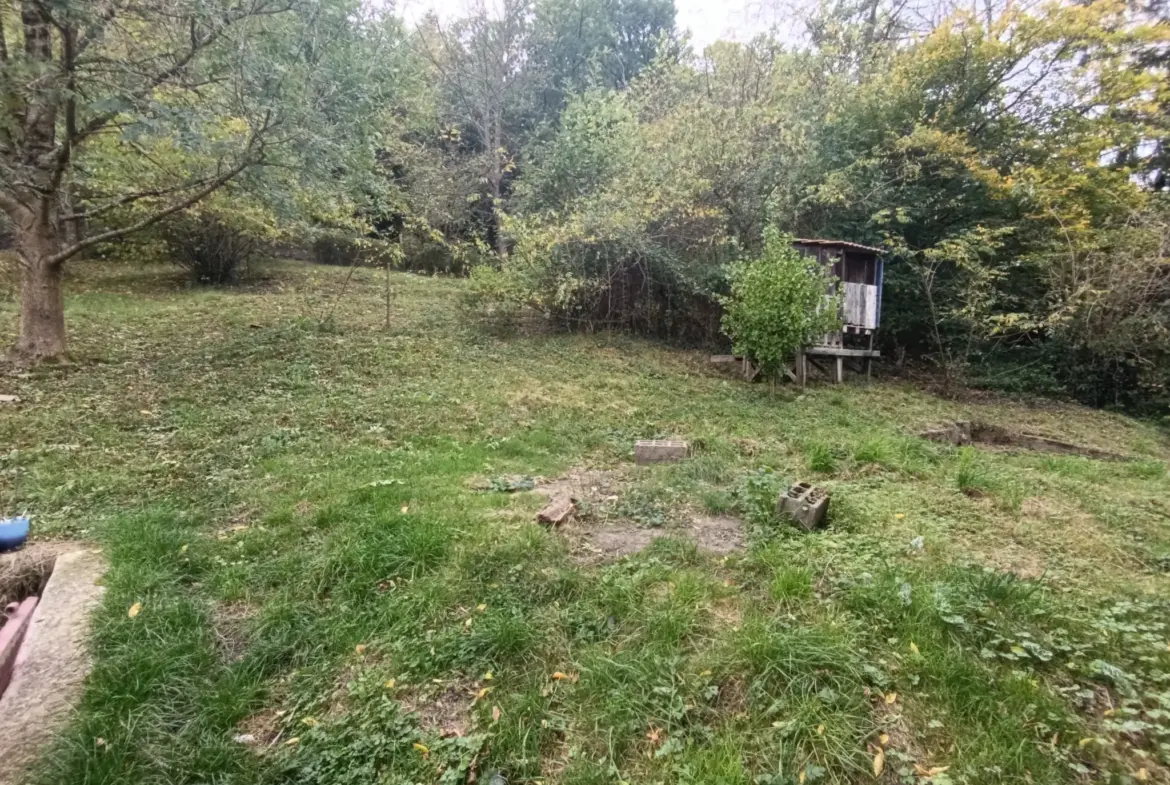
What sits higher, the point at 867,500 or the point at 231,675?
the point at 867,500

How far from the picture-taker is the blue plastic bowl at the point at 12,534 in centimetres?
312

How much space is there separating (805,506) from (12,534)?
13.7 feet

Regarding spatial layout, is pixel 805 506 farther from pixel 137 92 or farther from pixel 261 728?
pixel 137 92

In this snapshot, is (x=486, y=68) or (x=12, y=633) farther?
(x=486, y=68)

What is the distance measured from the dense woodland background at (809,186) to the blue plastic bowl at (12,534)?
3.92 metres

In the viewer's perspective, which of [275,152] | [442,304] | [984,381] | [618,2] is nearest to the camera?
[275,152]

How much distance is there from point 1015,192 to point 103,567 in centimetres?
1082

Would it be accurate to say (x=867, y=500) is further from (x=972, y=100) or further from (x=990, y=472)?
(x=972, y=100)

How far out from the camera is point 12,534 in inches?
124

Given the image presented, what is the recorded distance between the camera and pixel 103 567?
9.66ft

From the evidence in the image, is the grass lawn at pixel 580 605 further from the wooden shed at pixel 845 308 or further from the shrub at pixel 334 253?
the shrub at pixel 334 253

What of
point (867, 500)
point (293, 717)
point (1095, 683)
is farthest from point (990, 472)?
point (293, 717)

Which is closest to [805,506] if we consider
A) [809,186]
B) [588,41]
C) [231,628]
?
[231,628]

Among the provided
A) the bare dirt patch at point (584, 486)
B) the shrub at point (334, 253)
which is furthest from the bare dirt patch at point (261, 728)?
the shrub at point (334, 253)
